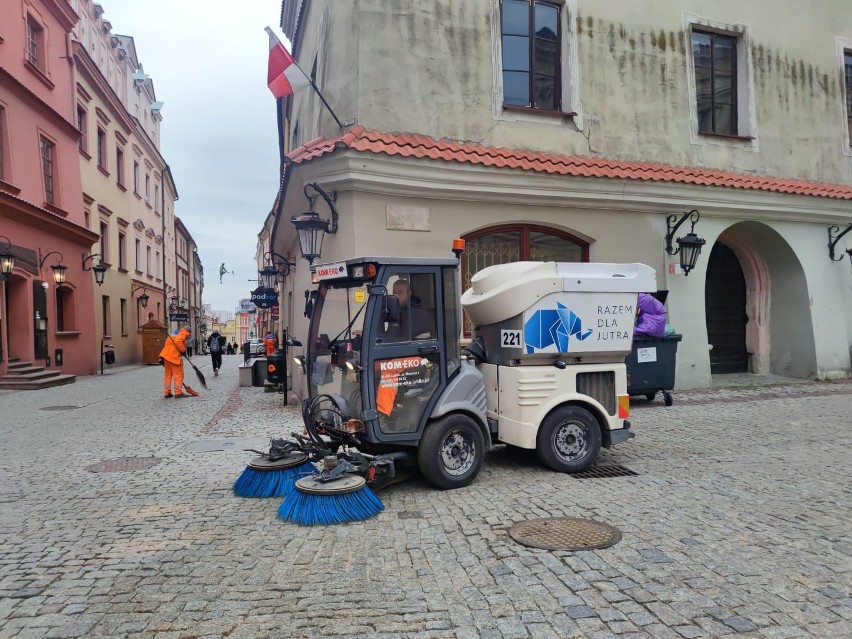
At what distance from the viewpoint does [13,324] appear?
1655 centimetres

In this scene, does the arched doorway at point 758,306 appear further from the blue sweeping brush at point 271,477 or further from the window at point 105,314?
the window at point 105,314

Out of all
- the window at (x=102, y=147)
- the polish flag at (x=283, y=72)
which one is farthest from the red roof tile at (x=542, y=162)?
the window at (x=102, y=147)

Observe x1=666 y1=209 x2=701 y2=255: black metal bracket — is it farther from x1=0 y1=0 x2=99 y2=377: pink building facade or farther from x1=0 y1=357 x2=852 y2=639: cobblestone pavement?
x1=0 y1=0 x2=99 y2=377: pink building facade

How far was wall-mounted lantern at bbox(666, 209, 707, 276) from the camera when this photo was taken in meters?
11.1

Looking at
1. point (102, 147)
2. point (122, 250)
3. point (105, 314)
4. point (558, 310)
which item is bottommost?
point (558, 310)

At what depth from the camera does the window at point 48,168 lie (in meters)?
18.6

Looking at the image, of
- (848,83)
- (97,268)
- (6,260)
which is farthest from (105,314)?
(848,83)

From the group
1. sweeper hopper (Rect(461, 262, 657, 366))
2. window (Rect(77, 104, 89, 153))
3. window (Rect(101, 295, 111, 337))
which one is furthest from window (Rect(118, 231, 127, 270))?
sweeper hopper (Rect(461, 262, 657, 366))

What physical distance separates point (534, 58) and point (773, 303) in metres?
7.36

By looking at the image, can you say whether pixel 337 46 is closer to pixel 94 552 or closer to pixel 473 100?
pixel 473 100

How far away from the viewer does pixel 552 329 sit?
5820 millimetres

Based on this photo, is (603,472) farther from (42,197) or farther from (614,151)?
(42,197)

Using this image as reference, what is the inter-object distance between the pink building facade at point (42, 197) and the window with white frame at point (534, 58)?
40.9ft

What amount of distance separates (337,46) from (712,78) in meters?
7.82
